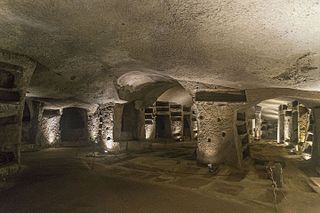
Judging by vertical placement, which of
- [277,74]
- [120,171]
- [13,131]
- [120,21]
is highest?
[120,21]

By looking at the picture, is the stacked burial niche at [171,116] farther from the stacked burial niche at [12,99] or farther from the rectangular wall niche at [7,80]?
the rectangular wall niche at [7,80]

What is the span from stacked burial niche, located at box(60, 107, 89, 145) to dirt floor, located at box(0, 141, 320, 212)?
5.50m

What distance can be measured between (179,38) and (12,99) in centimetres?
512

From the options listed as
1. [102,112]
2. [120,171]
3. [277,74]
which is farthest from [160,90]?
[277,74]

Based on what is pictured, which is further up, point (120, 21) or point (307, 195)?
point (120, 21)

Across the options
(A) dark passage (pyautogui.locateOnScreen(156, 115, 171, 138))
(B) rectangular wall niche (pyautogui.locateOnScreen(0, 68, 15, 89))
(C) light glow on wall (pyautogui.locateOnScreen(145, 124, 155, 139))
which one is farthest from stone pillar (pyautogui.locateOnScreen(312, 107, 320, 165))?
(B) rectangular wall niche (pyautogui.locateOnScreen(0, 68, 15, 89))

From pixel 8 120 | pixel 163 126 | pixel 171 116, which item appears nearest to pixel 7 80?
pixel 8 120

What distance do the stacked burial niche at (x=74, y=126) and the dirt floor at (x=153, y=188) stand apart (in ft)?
18.1

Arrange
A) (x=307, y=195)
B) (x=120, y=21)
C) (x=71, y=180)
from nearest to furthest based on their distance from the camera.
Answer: (x=120, y=21) < (x=307, y=195) < (x=71, y=180)

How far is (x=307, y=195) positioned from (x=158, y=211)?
11.5ft

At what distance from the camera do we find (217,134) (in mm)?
8406

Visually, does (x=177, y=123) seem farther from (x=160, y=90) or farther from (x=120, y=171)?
(x=120, y=171)

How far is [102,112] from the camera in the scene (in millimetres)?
12461

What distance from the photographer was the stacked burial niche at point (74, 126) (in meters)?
14.5
